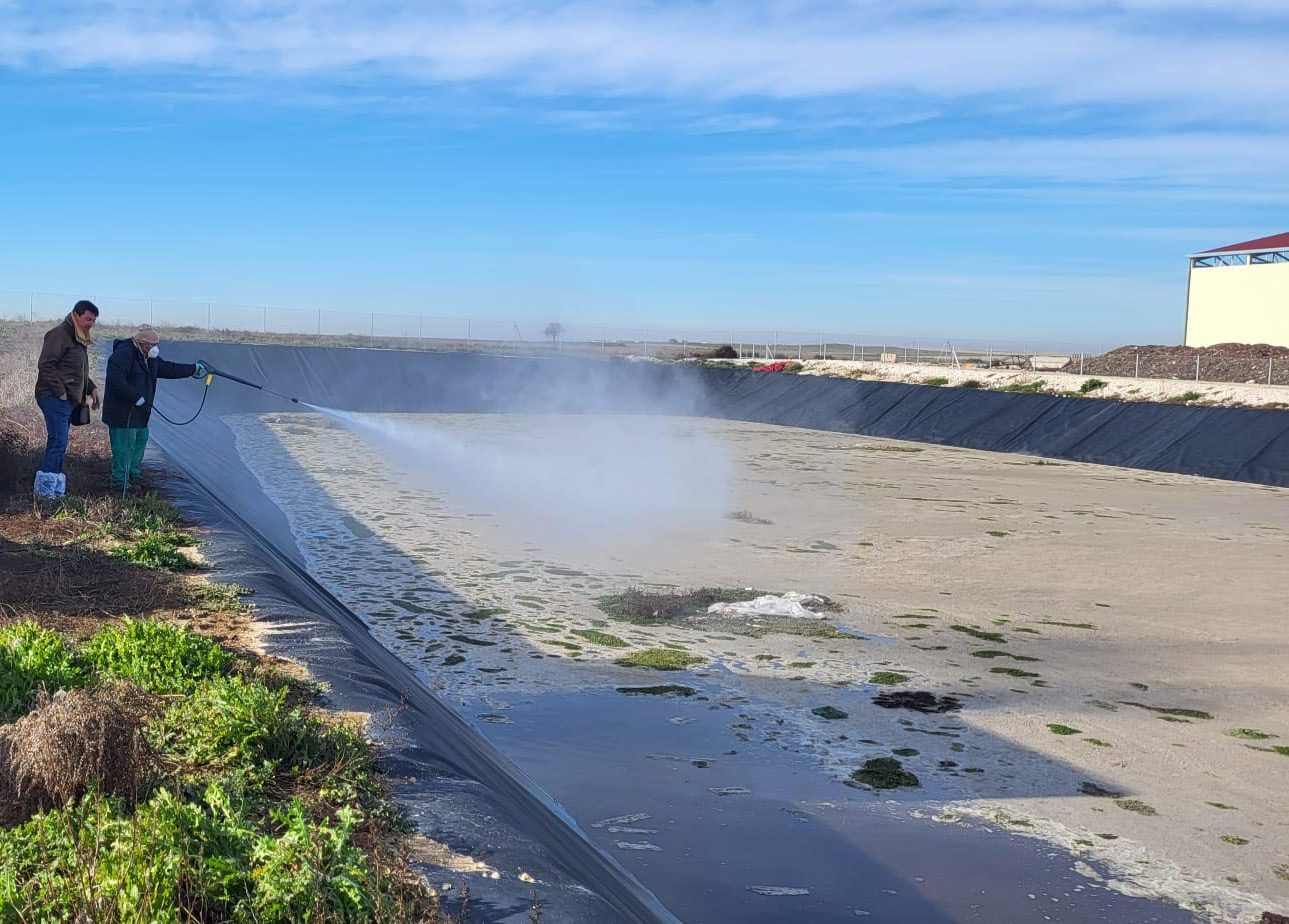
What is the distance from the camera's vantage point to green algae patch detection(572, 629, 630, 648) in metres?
10.1

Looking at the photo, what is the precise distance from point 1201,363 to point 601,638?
35214 millimetres

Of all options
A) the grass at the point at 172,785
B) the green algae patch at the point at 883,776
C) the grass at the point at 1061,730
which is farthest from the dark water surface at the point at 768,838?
the grass at the point at 172,785

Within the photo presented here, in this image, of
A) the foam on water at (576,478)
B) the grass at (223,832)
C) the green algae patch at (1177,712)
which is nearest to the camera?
the grass at (223,832)

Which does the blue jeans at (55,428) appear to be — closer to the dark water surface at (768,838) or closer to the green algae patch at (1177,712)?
the dark water surface at (768,838)

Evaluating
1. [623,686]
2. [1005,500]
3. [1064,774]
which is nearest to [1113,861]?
[1064,774]

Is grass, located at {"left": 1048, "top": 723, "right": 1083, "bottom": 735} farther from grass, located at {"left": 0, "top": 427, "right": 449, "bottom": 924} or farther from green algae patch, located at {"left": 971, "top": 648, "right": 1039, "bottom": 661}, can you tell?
grass, located at {"left": 0, "top": 427, "right": 449, "bottom": 924}

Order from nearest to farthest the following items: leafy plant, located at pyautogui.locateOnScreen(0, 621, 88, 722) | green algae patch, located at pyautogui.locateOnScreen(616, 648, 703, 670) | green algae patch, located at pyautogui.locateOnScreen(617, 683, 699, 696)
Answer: leafy plant, located at pyautogui.locateOnScreen(0, 621, 88, 722)
green algae patch, located at pyautogui.locateOnScreen(617, 683, 699, 696)
green algae patch, located at pyautogui.locateOnScreen(616, 648, 703, 670)

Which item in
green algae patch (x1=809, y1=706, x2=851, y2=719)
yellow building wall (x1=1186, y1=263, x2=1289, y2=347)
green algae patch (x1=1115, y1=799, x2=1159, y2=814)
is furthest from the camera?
yellow building wall (x1=1186, y1=263, x2=1289, y2=347)

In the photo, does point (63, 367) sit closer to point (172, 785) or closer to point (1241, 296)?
point (172, 785)

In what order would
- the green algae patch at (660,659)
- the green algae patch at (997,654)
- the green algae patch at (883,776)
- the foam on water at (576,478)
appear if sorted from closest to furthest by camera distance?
the green algae patch at (883,776), the green algae patch at (660,659), the green algae patch at (997,654), the foam on water at (576,478)

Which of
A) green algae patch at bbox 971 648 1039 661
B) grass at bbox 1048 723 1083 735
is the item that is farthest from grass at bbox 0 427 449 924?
green algae patch at bbox 971 648 1039 661

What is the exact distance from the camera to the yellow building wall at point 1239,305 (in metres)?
43.2

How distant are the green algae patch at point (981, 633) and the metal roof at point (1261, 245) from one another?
40.1 metres

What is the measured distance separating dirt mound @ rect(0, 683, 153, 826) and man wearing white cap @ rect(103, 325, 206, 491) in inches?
276
